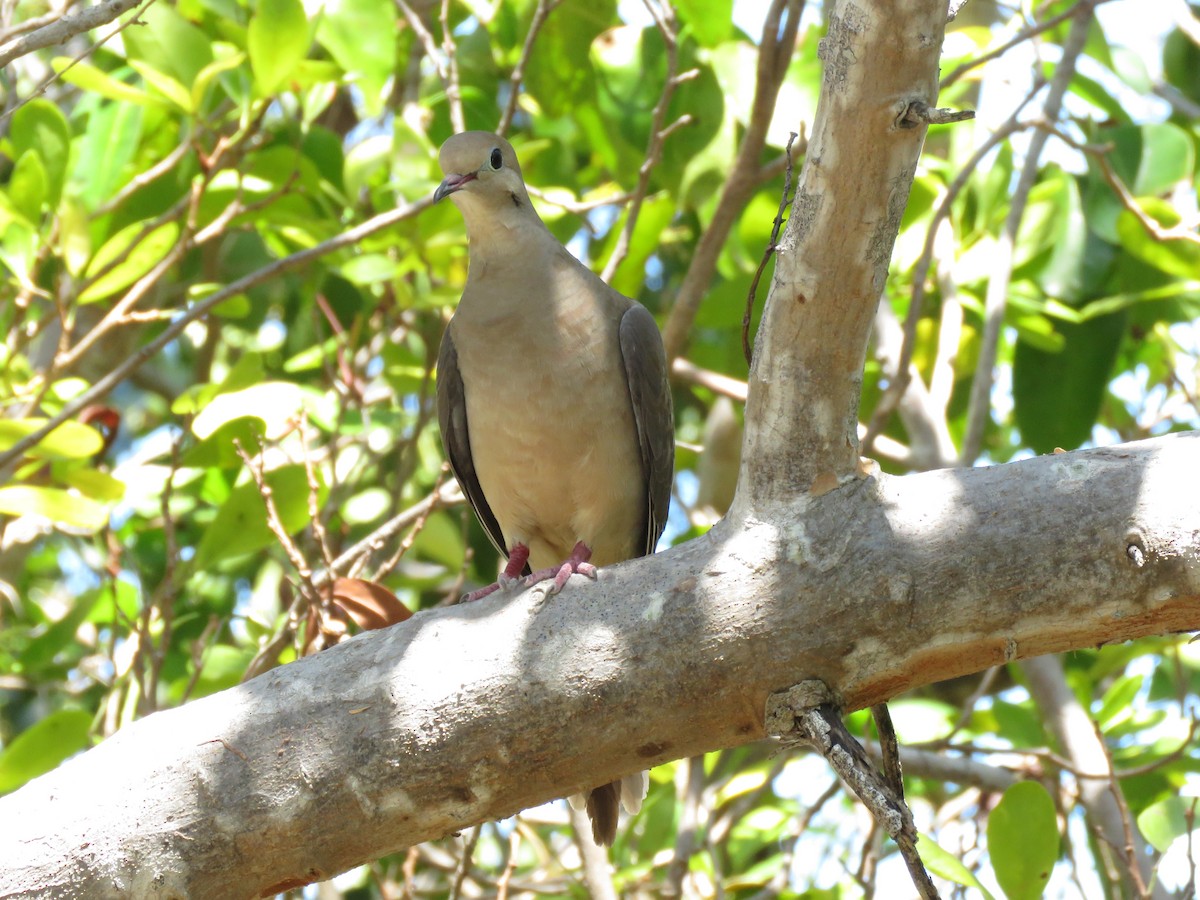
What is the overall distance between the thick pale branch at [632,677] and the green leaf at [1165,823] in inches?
50.4

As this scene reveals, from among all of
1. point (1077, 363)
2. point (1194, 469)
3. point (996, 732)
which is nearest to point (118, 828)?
point (1194, 469)

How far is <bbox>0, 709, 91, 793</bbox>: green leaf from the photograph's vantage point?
10.5 ft

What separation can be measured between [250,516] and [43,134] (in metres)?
1.22

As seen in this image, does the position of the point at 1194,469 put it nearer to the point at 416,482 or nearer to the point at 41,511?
the point at 41,511

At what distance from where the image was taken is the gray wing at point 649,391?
11.3ft

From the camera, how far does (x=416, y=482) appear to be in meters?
5.16

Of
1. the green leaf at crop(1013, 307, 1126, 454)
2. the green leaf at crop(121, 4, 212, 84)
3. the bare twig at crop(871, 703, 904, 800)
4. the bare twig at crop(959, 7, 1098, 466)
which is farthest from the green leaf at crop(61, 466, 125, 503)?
the green leaf at crop(1013, 307, 1126, 454)

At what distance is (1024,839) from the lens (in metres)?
2.74

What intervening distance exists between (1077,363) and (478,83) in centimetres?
232

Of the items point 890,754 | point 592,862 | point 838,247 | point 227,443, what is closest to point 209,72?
point 227,443

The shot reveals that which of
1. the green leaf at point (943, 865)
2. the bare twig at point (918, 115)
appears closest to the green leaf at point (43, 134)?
the bare twig at point (918, 115)

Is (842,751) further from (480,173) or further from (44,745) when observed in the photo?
(44,745)

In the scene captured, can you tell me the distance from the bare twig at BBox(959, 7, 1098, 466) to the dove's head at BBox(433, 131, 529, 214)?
1.42m

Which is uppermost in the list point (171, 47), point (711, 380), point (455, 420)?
point (171, 47)
